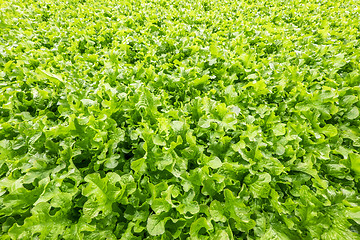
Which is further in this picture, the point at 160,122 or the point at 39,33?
the point at 39,33

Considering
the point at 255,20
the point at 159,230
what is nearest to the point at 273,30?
the point at 255,20

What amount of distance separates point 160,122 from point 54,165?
110 cm

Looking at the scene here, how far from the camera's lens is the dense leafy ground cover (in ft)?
5.41

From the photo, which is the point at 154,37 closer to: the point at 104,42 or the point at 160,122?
the point at 104,42

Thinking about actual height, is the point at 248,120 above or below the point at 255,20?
below

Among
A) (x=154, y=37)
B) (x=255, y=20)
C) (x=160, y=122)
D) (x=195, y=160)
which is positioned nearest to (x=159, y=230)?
(x=195, y=160)

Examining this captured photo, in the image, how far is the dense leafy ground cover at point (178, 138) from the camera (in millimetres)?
1650

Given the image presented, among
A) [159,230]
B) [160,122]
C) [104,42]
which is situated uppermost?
[104,42]

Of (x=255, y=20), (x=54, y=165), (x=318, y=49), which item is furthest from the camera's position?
(x=255, y=20)

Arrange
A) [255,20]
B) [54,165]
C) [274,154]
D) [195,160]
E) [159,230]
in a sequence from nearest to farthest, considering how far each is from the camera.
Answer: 1. [159,230]
2. [54,165]
3. [195,160]
4. [274,154]
5. [255,20]

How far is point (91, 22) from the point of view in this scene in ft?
14.1

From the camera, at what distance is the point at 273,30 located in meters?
4.06

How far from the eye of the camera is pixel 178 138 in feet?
6.18

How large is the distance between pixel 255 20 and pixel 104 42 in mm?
3403
